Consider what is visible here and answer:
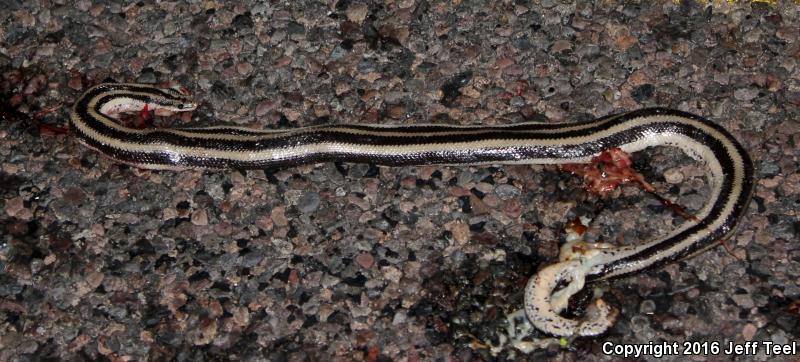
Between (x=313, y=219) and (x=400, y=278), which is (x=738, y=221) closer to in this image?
(x=400, y=278)

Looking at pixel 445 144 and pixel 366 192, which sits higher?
pixel 445 144

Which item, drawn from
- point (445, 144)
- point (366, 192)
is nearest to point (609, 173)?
point (445, 144)

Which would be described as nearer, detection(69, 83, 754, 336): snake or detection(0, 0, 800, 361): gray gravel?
detection(0, 0, 800, 361): gray gravel

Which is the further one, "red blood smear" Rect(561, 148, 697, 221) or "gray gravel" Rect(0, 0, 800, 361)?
"red blood smear" Rect(561, 148, 697, 221)

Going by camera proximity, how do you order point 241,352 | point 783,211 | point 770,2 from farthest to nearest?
point 770,2, point 783,211, point 241,352

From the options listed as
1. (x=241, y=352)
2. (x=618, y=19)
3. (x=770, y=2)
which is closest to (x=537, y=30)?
(x=618, y=19)

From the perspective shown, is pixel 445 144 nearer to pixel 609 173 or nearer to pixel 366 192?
pixel 366 192
